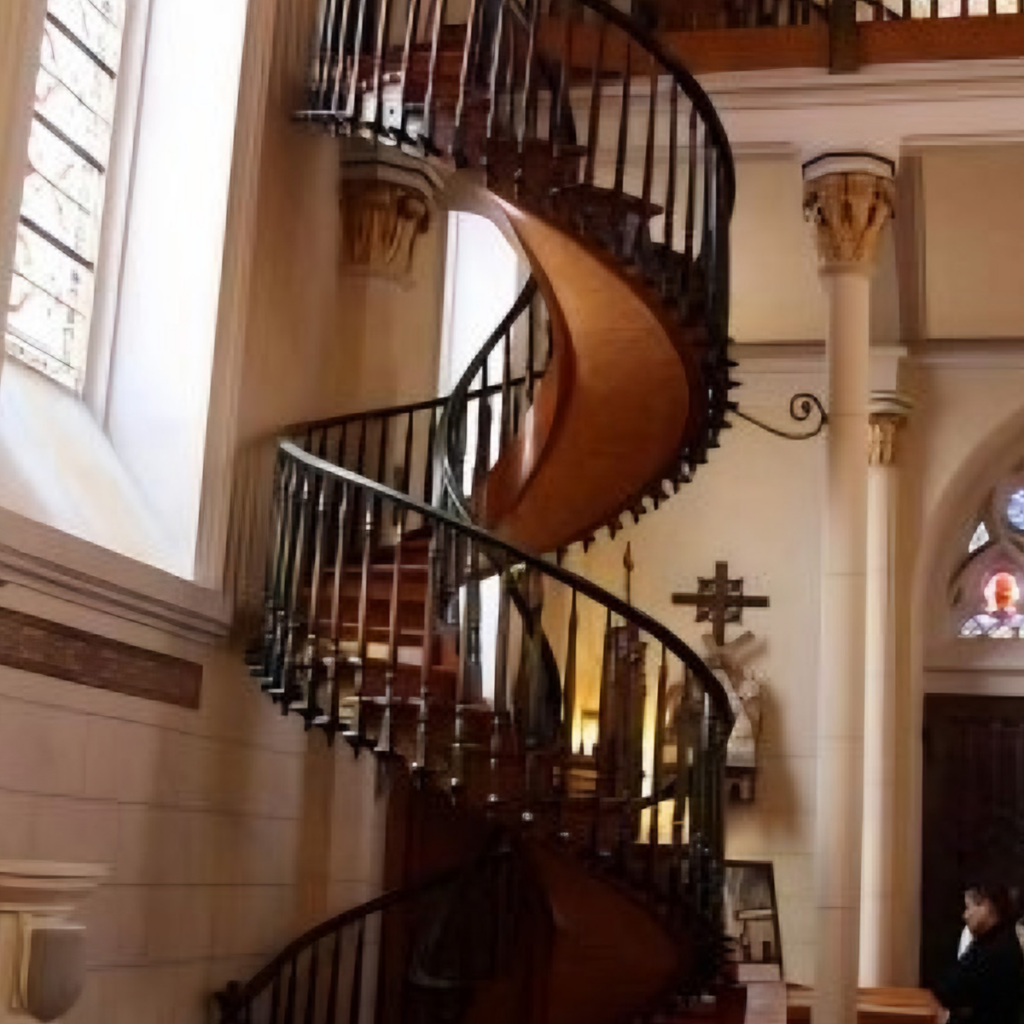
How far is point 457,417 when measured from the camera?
6.89 m

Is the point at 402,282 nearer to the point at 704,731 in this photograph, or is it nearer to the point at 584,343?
the point at 584,343

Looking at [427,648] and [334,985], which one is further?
[334,985]

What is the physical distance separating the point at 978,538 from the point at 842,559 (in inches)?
170

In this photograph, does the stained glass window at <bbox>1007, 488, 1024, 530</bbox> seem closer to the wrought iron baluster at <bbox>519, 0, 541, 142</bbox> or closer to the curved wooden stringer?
the curved wooden stringer

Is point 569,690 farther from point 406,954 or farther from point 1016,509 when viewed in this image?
point 1016,509

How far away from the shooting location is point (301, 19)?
7121 millimetres

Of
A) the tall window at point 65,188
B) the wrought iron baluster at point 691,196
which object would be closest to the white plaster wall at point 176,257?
A: the tall window at point 65,188

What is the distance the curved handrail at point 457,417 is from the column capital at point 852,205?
4.26ft

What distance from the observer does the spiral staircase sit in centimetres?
581

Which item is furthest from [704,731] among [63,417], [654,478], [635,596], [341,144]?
[635,596]

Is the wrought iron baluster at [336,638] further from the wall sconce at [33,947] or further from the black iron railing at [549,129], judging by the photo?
the wall sconce at [33,947]

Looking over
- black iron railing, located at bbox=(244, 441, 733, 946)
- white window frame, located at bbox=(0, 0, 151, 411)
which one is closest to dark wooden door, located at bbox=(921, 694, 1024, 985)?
black iron railing, located at bbox=(244, 441, 733, 946)

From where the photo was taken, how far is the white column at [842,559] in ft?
22.4

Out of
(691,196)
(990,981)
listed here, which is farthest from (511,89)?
(990,981)
